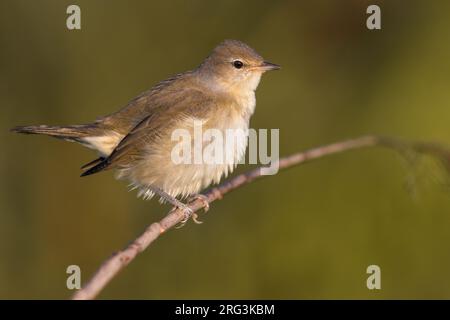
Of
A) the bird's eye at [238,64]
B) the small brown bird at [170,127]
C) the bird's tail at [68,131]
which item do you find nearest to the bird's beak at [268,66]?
the small brown bird at [170,127]

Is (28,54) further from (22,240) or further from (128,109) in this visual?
(22,240)

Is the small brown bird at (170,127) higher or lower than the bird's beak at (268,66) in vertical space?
lower

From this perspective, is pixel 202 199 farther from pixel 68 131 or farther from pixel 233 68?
pixel 233 68

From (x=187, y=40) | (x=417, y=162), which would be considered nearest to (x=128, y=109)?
(x=187, y=40)

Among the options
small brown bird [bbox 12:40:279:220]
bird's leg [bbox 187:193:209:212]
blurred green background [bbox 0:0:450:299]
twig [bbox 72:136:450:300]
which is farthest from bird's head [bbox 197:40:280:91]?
twig [bbox 72:136:450:300]

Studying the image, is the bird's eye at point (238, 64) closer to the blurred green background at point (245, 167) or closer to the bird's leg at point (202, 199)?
the blurred green background at point (245, 167)

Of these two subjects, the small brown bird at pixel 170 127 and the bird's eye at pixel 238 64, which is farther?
the bird's eye at pixel 238 64

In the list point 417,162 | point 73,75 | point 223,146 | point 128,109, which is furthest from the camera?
point 73,75

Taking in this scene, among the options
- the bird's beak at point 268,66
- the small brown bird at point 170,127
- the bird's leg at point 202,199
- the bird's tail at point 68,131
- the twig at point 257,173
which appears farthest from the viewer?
the bird's beak at point 268,66
